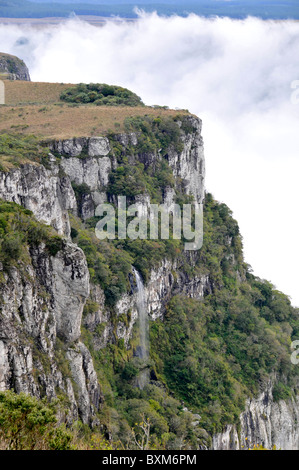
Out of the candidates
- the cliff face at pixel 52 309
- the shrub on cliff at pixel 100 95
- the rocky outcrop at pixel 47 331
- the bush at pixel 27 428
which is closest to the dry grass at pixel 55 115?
the shrub on cliff at pixel 100 95

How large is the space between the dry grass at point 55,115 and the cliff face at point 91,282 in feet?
9.50

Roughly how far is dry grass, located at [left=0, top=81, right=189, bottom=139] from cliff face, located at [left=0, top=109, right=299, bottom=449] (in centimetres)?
290

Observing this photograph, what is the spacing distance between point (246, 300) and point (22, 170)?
38030mm

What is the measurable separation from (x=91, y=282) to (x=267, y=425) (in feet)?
99.5

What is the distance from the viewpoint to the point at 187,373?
44156 mm

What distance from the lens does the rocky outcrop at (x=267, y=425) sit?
45.4 metres

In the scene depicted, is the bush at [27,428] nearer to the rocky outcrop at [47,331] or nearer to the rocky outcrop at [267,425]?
the rocky outcrop at [47,331]

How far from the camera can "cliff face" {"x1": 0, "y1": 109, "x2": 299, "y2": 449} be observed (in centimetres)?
2300

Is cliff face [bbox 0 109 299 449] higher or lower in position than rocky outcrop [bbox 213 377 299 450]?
higher

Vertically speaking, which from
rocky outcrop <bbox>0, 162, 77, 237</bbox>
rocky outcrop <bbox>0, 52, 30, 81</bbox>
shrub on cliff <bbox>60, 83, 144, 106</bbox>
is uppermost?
rocky outcrop <bbox>0, 52, 30, 81</bbox>

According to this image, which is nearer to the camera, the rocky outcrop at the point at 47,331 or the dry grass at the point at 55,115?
the rocky outcrop at the point at 47,331

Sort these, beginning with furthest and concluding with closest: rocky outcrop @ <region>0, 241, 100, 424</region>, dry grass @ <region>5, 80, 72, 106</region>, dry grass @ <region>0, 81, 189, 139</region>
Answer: dry grass @ <region>5, 80, 72, 106</region>
dry grass @ <region>0, 81, 189, 139</region>
rocky outcrop @ <region>0, 241, 100, 424</region>

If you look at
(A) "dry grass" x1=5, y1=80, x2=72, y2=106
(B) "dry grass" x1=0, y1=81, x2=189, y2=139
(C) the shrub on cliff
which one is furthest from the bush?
(A) "dry grass" x1=5, y1=80, x2=72, y2=106

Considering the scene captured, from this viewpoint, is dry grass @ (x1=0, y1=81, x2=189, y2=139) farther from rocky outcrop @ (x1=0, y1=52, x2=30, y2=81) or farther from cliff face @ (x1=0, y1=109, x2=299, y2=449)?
rocky outcrop @ (x1=0, y1=52, x2=30, y2=81)
